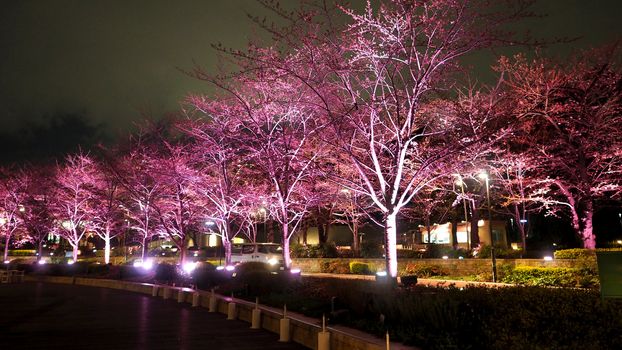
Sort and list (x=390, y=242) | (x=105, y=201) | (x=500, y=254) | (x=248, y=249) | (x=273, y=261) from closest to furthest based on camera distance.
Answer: (x=390, y=242)
(x=500, y=254)
(x=273, y=261)
(x=248, y=249)
(x=105, y=201)

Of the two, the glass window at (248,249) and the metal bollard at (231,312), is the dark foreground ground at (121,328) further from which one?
the glass window at (248,249)

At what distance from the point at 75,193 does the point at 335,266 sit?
2219 centimetres

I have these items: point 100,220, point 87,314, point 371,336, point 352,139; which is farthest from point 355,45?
point 100,220

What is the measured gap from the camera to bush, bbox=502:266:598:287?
19547 mm

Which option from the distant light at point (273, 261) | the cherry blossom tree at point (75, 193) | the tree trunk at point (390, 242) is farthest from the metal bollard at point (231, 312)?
the cherry blossom tree at point (75, 193)

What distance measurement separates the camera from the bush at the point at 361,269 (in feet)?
98.2

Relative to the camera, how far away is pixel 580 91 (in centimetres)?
2458

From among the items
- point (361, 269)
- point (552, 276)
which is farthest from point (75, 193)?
point (552, 276)

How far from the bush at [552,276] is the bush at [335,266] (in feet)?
36.0

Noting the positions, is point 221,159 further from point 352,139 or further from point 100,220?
point 100,220

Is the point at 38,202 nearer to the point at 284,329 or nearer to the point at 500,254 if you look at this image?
the point at 500,254

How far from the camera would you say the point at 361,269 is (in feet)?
98.6

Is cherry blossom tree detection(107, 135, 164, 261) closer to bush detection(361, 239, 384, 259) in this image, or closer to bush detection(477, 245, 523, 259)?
bush detection(361, 239, 384, 259)

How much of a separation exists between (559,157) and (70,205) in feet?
116
